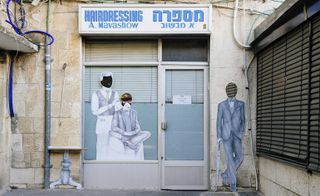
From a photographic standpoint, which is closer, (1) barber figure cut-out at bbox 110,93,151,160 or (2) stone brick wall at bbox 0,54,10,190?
(2) stone brick wall at bbox 0,54,10,190

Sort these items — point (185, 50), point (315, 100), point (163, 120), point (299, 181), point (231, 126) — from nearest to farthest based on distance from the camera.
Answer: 1. point (315, 100)
2. point (299, 181)
3. point (231, 126)
4. point (163, 120)
5. point (185, 50)

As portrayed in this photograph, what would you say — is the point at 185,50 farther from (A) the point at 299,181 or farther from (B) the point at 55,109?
(A) the point at 299,181

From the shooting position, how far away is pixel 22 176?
698 cm

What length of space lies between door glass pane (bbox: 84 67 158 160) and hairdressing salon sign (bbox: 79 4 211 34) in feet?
2.65

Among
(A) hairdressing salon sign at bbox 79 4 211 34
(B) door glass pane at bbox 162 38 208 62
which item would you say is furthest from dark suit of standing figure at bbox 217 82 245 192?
(A) hairdressing salon sign at bbox 79 4 211 34

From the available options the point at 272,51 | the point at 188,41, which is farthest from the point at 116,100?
the point at 272,51

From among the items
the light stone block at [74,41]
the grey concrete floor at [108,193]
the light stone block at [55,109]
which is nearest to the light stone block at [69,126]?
the light stone block at [55,109]

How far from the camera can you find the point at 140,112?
23.5 ft

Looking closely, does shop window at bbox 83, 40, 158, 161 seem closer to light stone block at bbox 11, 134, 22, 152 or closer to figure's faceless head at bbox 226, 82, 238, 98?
light stone block at bbox 11, 134, 22, 152

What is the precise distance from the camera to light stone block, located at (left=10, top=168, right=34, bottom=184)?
6.98 metres

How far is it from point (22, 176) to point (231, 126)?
403 cm

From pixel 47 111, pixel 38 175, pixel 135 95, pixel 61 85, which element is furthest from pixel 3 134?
pixel 135 95

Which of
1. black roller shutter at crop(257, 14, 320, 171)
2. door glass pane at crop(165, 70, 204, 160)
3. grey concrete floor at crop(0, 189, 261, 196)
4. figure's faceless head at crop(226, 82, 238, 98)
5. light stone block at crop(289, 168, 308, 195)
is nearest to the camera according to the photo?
black roller shutter at crop(257, 14, 320, 171)

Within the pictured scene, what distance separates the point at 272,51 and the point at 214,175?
2.47m
